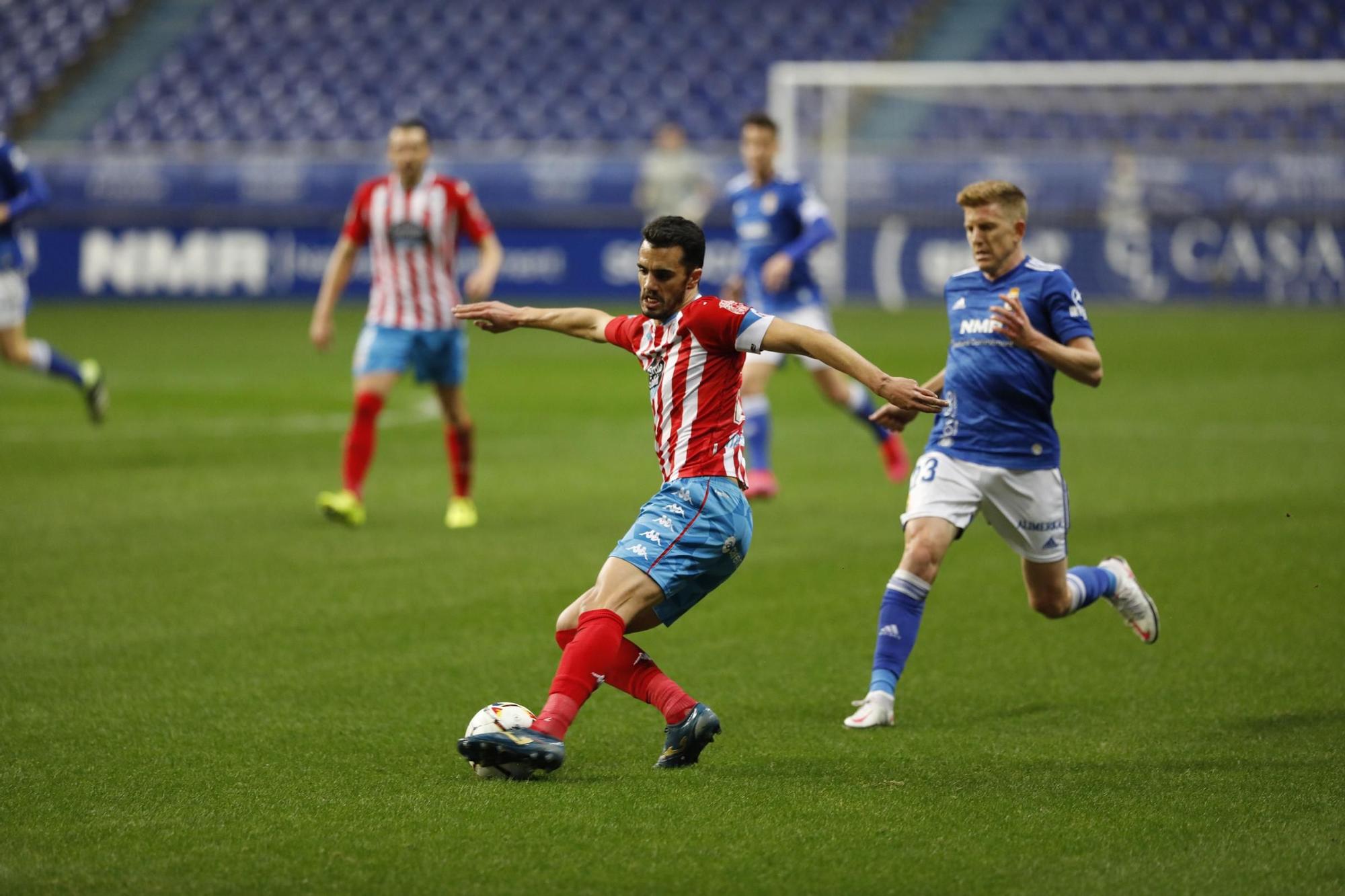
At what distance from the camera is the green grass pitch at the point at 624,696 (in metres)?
4.16

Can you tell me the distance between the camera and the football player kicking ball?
4773mm

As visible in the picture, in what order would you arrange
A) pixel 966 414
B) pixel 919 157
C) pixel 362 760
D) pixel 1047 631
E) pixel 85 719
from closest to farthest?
pixel 362 760 < pixel 85 719 < pixel 966 414 < pixel 1047 631 < pixel 919 157

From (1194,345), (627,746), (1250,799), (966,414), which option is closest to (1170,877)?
(1250,799)

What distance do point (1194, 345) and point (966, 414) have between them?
15.3 metres

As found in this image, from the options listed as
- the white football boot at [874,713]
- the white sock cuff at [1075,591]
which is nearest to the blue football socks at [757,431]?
the white sock cuff at [1075,591]

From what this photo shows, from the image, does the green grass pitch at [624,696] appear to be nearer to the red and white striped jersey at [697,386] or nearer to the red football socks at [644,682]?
the red football socks at [644,682]

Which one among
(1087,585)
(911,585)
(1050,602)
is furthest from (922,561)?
(1087,585)

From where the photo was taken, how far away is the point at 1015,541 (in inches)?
234

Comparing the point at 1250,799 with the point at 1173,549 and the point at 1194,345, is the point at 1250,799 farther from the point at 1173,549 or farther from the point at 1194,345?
the point at 1194,345

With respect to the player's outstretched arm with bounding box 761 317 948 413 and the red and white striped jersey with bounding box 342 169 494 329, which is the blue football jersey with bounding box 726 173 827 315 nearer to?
the red and white striped jersey with bounding box 342 169 494 329

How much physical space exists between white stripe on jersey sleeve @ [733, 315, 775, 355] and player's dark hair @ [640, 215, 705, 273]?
0.23 meters

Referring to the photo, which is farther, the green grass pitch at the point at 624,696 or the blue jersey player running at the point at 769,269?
the blue jersey player running at the point at 769,269

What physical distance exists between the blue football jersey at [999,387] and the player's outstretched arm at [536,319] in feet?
4.20

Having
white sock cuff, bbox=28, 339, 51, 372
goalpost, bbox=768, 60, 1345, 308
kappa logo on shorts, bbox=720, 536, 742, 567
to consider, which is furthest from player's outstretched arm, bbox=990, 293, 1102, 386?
goalpost, bbox=768, 60, 1345, 308
